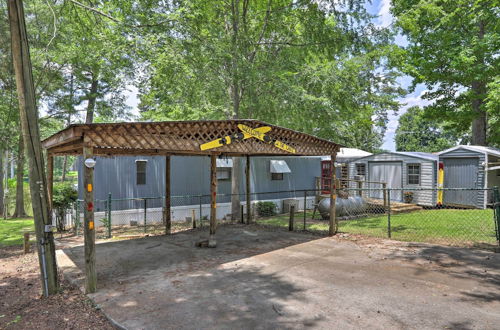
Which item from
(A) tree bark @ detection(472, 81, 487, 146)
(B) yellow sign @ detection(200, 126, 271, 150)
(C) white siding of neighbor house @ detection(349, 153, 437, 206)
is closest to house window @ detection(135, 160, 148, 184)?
(B) yellow sign @ detection(200, 126, 271, 150)

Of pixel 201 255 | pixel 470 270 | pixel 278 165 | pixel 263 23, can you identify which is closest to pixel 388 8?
pixel 263 23

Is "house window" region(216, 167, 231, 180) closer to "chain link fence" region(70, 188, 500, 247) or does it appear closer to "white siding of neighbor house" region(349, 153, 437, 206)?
"chain link fence" region(70, 188, 500, 247)

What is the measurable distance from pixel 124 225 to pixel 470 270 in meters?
11.1

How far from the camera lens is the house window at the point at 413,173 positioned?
51.3ft

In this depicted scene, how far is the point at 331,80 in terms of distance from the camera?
1122 cm

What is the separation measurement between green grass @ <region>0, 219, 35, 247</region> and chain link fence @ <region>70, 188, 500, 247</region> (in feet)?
5.69

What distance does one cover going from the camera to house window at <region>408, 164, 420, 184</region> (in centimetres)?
1563

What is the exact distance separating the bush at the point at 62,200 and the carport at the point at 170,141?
3143 millimetres

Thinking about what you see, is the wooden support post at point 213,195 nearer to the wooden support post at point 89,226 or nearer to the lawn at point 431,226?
the wooden support post at point 89,226

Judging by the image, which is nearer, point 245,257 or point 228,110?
point 245,257

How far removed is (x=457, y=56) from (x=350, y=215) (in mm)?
9685

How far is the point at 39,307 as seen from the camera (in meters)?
4.54

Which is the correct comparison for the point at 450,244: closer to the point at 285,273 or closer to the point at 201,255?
the point at 285,273

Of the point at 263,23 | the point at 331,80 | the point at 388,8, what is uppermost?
the point at 388,8
